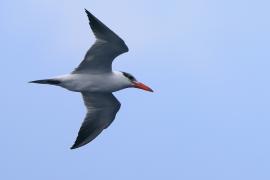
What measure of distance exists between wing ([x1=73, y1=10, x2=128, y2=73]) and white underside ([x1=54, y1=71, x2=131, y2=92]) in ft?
0.45

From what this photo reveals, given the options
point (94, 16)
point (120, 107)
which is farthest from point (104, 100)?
point (94, 16)

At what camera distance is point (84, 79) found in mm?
15102

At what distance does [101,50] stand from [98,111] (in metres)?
2.24

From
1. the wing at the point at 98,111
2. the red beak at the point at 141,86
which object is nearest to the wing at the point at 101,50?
the red beak at the point at 141,86

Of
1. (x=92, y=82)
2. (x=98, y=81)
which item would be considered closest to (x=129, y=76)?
(x=98, y=81)

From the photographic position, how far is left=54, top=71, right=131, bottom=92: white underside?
49.5 feet

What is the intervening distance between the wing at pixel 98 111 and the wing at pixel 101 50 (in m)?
1.22

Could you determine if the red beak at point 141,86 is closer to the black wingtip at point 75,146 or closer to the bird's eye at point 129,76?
the bird's eye at point 129,76

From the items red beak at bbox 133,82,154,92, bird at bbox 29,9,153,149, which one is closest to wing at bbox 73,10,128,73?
bird at bbox 29,9,153,149

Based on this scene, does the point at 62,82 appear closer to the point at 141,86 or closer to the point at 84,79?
the point at 84,79

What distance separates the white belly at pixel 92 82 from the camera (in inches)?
594

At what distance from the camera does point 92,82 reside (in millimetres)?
15203

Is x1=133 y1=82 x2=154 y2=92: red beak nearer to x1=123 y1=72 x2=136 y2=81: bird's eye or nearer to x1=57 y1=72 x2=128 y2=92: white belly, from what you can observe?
x1=123 y1=72 x2=136 y2=81: bird's eye

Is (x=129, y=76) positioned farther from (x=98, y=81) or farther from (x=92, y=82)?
(x=92, y=82)
